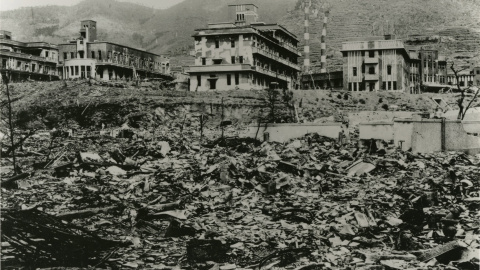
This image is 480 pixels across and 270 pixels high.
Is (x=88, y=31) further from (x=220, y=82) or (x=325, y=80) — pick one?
(x=325, y=80)

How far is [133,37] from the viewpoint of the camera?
15138 cm

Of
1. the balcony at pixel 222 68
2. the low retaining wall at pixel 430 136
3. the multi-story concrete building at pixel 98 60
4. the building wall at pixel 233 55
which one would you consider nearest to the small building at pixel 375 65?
the building wall at pixel 233 55

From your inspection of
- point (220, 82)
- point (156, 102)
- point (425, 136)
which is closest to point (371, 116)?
point (425, 136)

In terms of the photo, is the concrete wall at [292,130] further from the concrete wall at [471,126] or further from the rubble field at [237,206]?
the concrete wall at [471,126]

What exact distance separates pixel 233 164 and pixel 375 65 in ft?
134

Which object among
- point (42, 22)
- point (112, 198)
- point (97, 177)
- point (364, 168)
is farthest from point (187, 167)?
point (42, 22)

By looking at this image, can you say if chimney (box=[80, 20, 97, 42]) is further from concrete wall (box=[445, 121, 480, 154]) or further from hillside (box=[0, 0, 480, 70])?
concrete wall (box=[445, 121, 480, 154])

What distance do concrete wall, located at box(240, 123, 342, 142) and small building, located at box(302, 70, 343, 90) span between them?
101 feet

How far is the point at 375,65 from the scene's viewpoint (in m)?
58.5

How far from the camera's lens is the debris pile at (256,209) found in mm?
11805

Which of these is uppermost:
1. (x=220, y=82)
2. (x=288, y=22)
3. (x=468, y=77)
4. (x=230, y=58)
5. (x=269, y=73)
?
(x=288, y=22)

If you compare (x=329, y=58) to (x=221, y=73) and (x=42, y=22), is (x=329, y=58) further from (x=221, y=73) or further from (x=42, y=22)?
(x=42, y=22)

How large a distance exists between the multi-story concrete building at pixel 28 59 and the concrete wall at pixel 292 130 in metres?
35.7

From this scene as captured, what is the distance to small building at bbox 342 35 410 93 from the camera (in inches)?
2280
